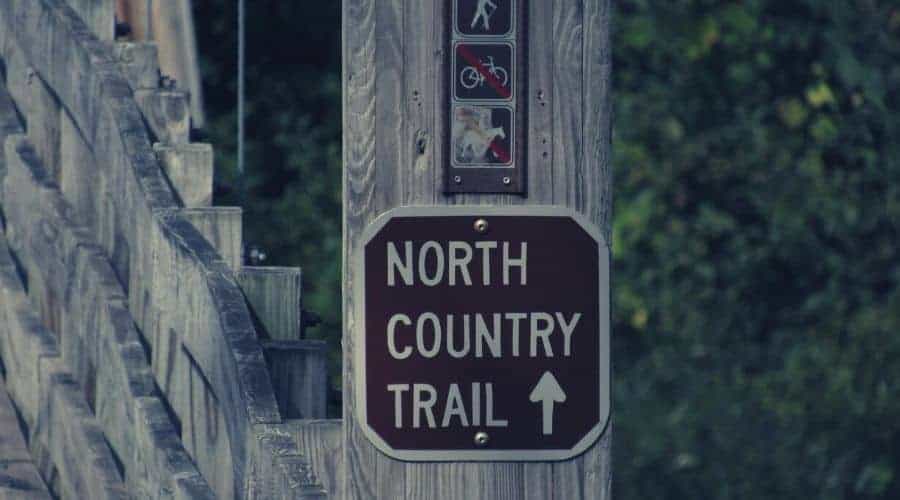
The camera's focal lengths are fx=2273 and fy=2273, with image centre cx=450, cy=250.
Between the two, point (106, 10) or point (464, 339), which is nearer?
point (464, 339)

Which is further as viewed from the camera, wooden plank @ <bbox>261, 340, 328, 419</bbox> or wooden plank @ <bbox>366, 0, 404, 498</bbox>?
wooden plank @ <bbox>261, 340, 328, 419</bbox>

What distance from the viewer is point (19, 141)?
8.02 meters

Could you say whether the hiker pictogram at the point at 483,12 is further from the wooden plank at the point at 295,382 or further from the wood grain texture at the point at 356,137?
the wooden plank at the point at 295,382

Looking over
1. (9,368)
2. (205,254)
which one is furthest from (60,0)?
(205,254)

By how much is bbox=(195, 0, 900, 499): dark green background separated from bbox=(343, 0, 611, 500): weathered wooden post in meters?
9.62

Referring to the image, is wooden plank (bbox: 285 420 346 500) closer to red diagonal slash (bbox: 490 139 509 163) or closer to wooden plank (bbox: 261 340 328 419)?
wooden plank (bbox: 261 340 328 419)

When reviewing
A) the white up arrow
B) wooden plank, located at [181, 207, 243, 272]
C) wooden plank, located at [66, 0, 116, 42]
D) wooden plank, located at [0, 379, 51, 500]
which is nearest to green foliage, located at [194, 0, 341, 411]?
wooden plank, located at [66, 0, 116, 42]

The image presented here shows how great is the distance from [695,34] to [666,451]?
320 cm

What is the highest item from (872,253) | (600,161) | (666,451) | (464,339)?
(600,161)

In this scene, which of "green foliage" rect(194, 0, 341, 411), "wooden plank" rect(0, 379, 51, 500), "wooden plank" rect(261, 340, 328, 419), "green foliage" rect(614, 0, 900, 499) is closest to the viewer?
"wooden plank" rect(261, 340, 328, 419)

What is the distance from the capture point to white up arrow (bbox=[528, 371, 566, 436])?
4340 mm

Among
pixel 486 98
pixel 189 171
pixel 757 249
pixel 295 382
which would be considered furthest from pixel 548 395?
pixel 757 249

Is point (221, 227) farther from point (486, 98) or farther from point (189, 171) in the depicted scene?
point (486, 98)

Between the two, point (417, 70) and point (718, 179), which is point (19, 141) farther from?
point (718, 179)
